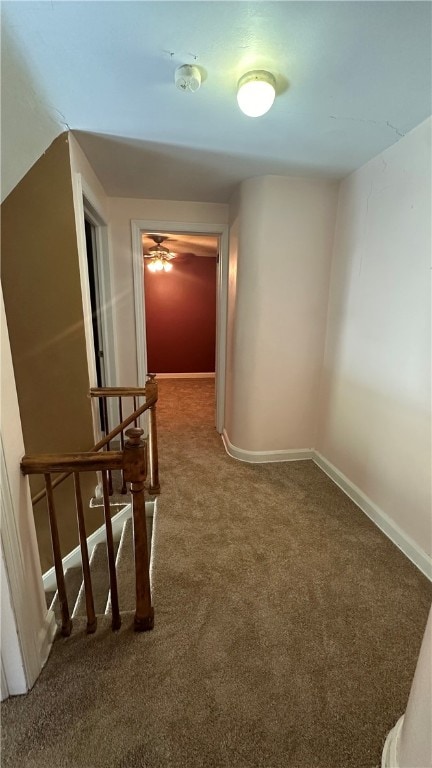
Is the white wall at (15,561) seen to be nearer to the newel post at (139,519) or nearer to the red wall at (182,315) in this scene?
the newel post at (139,519)

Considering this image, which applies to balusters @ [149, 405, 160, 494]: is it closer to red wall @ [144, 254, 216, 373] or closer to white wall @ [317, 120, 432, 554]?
white wall @ [317, 120, 432, 554]

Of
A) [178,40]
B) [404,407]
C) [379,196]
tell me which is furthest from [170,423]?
[178,40]

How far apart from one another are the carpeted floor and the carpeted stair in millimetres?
207

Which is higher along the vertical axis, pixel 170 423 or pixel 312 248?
pixel 312 248

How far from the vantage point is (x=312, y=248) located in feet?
8.21

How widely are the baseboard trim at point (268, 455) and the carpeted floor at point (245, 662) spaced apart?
0.77 m

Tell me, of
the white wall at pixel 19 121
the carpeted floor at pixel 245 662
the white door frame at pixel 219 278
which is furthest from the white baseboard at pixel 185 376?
the white wall at pixel 19 121

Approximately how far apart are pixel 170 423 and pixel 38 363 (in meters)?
1.94

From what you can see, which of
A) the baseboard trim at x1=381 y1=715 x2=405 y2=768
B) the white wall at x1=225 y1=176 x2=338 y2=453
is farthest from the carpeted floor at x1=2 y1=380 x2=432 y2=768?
the white wall at x1=225 y1=176 x2=338 y2=453

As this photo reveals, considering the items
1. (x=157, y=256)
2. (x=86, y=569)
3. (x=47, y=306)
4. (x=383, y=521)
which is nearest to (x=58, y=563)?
(x=86, y=569)

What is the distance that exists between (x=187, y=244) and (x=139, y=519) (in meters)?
4.34

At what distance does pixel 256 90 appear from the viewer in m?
1.26

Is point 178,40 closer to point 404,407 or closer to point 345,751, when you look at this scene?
point 404,407

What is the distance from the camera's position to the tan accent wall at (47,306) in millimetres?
1756
